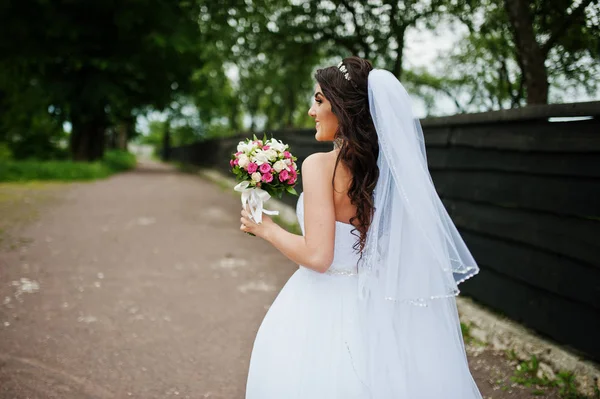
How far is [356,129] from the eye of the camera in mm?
2221

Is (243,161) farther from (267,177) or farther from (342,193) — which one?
(342,193)

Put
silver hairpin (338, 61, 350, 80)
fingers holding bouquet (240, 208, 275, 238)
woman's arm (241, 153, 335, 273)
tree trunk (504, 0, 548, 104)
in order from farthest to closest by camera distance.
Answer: tree trunk (504, 0, 548, 104), fingers holding bouquet (240, 208, 275, 238), silver hairpin (338, 61, 350, 80), woman's arm (241, 153, 335, 273)

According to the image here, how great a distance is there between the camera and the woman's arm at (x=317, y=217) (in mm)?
2098

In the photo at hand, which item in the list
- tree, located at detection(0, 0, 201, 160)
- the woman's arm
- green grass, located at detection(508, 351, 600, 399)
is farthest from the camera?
tree, located at detection(0, 0, 201, 160)

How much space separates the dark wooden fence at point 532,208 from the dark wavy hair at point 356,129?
6.59 ft

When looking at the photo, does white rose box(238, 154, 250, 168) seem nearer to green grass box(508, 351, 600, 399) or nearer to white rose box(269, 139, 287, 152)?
white rose box(269, 139, 287, 152)

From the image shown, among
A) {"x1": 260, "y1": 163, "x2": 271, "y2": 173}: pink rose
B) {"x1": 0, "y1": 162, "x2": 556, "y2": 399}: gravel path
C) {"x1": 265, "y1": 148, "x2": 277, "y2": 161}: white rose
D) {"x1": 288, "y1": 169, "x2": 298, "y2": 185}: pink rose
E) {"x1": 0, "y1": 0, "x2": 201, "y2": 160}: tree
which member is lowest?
{"x1": 0, "y1": 162, "x2": 556, "y2": 399}: gravel path

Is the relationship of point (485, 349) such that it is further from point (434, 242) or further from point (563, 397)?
point (434, 242)

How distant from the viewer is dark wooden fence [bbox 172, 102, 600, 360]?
3496 mm

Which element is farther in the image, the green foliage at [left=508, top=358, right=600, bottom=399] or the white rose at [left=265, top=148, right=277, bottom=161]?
the green foliage at [left=508, top=358, right=600, bottom=399]

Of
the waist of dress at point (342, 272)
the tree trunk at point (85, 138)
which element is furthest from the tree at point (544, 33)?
the tree trunk at point (85, 138)

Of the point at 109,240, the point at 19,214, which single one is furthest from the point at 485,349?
the point at 19,214

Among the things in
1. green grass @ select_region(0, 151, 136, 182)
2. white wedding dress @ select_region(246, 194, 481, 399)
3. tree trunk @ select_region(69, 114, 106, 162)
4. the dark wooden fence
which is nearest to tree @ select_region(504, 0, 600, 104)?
the dark wooden fence

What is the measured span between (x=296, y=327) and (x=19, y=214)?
9.68 metres
